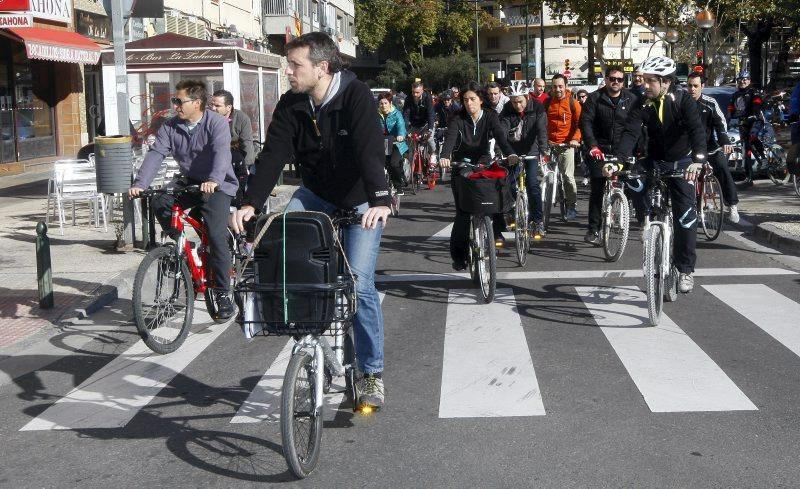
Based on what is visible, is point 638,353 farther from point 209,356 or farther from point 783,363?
point 209,356

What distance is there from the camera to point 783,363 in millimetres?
6930

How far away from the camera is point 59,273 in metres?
10.8

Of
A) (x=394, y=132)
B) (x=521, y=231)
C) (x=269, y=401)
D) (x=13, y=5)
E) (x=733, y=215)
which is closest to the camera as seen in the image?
(x=269, y=401)

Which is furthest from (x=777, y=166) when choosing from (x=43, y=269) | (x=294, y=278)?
(x=294, y=278)

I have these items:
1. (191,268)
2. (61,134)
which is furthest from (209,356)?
(61,134)

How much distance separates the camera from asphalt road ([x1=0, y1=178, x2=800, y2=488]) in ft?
16.6

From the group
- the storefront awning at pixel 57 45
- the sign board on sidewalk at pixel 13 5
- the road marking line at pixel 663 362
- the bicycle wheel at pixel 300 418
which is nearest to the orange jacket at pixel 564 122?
the road marking line at pixel 663 362

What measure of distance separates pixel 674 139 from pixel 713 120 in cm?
366

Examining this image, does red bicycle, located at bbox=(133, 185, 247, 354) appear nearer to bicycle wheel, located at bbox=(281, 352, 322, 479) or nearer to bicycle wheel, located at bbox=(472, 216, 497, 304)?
bicycle wheel, located at bbox=(472, 216, 497, 304)

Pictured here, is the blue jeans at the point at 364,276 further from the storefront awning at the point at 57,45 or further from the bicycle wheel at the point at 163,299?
the storefront awning at the point at 57,45

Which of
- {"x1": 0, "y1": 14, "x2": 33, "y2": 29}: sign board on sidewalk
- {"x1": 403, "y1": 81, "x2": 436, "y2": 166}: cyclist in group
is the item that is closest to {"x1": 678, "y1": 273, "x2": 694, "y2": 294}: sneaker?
{"x1": 403, "y1": 81, "x2": 436, "y2": 166}: cyclist in group

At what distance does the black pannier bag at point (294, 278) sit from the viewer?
490 cm

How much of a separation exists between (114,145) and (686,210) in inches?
235

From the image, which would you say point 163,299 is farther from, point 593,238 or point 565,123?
point 565,123
